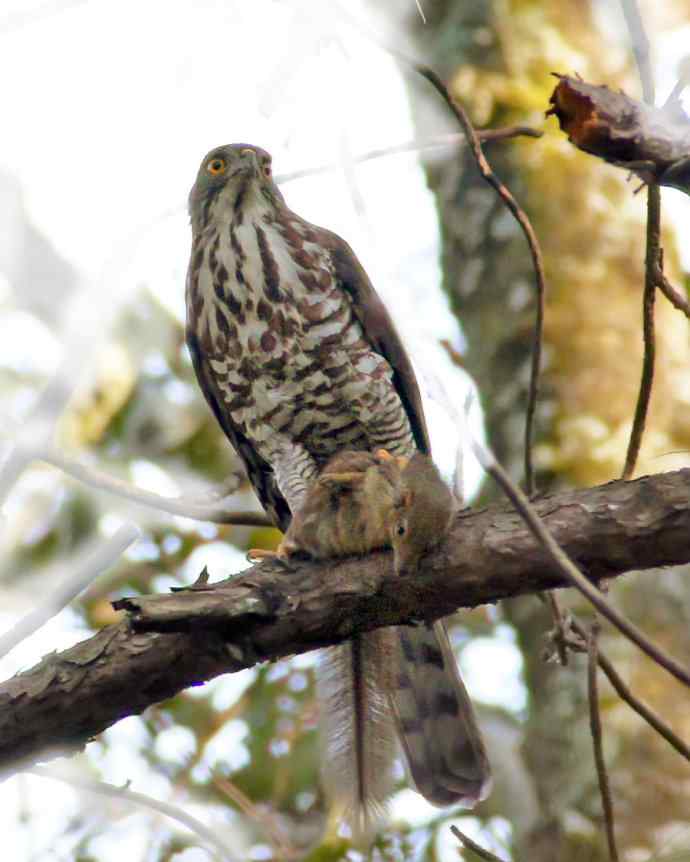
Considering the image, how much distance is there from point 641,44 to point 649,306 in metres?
0.59

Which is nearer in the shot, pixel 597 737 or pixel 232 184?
pixel 597 737

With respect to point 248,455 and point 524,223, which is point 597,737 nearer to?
point 524,223

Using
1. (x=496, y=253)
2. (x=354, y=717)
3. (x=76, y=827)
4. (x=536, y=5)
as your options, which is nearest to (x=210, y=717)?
(x=76, y=827)

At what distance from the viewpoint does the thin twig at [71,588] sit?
94.0 inches

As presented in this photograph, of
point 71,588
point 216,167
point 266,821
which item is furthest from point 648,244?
point 266,821

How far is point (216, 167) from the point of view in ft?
14.4

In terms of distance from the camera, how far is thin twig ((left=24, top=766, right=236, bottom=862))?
9.69 ft

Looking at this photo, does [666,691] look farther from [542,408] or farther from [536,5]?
[536,5]

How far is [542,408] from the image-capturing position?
512 cm

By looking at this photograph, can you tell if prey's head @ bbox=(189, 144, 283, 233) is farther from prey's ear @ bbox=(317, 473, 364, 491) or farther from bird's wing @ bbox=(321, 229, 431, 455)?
prey's ear @ bbox=(317, 473, 364, 491)

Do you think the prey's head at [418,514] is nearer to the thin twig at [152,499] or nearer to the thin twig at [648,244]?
the thin twig at [648,244]

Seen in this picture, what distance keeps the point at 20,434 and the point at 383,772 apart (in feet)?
4.47

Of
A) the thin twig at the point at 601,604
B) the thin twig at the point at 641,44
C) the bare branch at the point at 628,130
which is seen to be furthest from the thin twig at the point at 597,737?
the thin twig at the point at 641,44

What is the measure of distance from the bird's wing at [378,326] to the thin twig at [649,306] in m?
1.29
